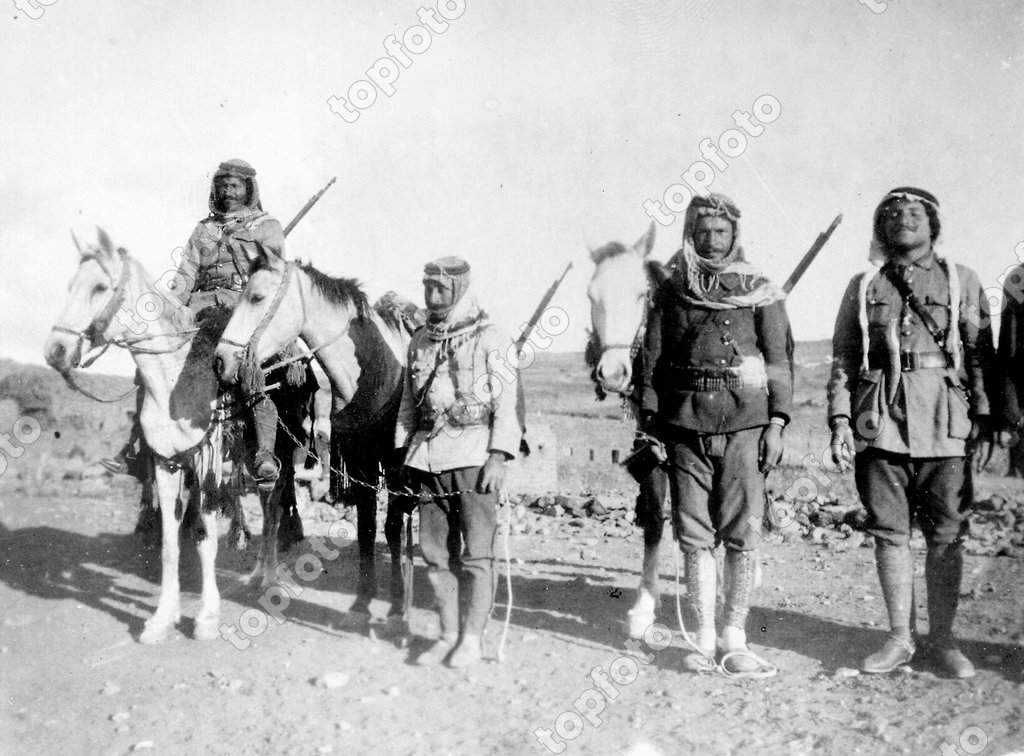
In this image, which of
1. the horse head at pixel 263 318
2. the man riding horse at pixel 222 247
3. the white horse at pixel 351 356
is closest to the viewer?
the horse head at pixel 263 318

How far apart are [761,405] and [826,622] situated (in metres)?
1.85

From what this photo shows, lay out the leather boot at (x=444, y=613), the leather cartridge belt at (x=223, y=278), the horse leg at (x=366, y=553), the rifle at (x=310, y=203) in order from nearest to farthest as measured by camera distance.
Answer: the leather boot at (x=444, y=613) → the horse leg at (x=366, y=553) → the leather cartridge belt at (x=223, y=278) → the rifle at (x=310, y=203)

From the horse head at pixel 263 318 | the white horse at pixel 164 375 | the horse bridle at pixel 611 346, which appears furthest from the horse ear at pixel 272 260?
the horse bridle at pixel 611 346

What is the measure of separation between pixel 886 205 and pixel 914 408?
3.44 feet

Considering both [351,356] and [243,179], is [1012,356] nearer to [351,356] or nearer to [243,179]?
[351,356]

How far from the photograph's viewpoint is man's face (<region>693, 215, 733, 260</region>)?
13.2 feet

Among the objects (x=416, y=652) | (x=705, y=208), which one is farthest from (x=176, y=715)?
(x=705, y=208)

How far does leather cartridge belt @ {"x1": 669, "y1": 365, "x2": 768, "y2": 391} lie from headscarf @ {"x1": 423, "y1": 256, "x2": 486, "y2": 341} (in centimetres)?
115

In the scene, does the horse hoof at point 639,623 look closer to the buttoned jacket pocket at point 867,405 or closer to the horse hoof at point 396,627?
the horse hoof at point 396,627

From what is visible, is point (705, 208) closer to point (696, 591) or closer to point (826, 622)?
point (696, 591)

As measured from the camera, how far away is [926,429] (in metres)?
3.80

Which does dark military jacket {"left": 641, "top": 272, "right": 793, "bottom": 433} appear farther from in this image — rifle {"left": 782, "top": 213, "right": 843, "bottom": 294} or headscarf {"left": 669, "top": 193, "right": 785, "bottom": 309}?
rifle {"left": 782, "top": 213, "right": 843, "bottom": 294}

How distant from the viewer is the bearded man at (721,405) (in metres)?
3.92

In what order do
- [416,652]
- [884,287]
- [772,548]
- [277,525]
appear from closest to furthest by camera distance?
[884,287] < [416,652] < [277,525] < [772,548]
